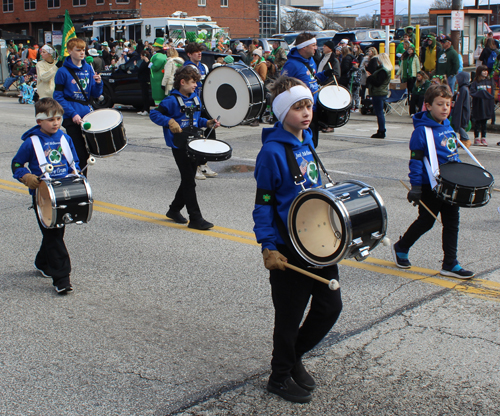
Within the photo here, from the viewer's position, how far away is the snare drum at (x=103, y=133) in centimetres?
668

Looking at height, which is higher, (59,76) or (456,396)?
(59,76)

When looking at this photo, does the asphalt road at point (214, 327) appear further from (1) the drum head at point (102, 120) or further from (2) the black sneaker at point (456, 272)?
(1) the drum head at point (102, 120)

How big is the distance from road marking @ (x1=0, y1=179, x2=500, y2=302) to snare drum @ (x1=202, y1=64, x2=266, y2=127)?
1625 millimetres

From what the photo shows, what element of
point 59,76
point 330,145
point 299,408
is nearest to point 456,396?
point 299,408

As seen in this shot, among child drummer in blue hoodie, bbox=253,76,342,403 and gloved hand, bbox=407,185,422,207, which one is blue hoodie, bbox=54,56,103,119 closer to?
gloved hand, bbox=407,185,422,207

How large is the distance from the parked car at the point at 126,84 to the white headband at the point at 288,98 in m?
15.2

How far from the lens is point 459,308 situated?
179 inches

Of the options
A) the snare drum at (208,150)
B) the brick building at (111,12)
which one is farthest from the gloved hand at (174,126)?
the brick building at (111,12)

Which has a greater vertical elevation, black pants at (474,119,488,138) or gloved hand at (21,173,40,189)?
gloved hand at (21,173,40,189)

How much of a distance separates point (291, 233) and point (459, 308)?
197cm

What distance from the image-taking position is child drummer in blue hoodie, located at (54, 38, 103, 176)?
700 centimetres

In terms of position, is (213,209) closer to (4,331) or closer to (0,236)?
(0,236)

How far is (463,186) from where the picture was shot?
4.75 m

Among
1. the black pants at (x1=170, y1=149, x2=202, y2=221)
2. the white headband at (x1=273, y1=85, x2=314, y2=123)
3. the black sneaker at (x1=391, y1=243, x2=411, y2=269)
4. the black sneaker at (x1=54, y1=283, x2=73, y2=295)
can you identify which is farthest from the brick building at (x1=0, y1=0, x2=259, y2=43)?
the white headband at (x1=273, y1=85, x2=314, y2=123)
